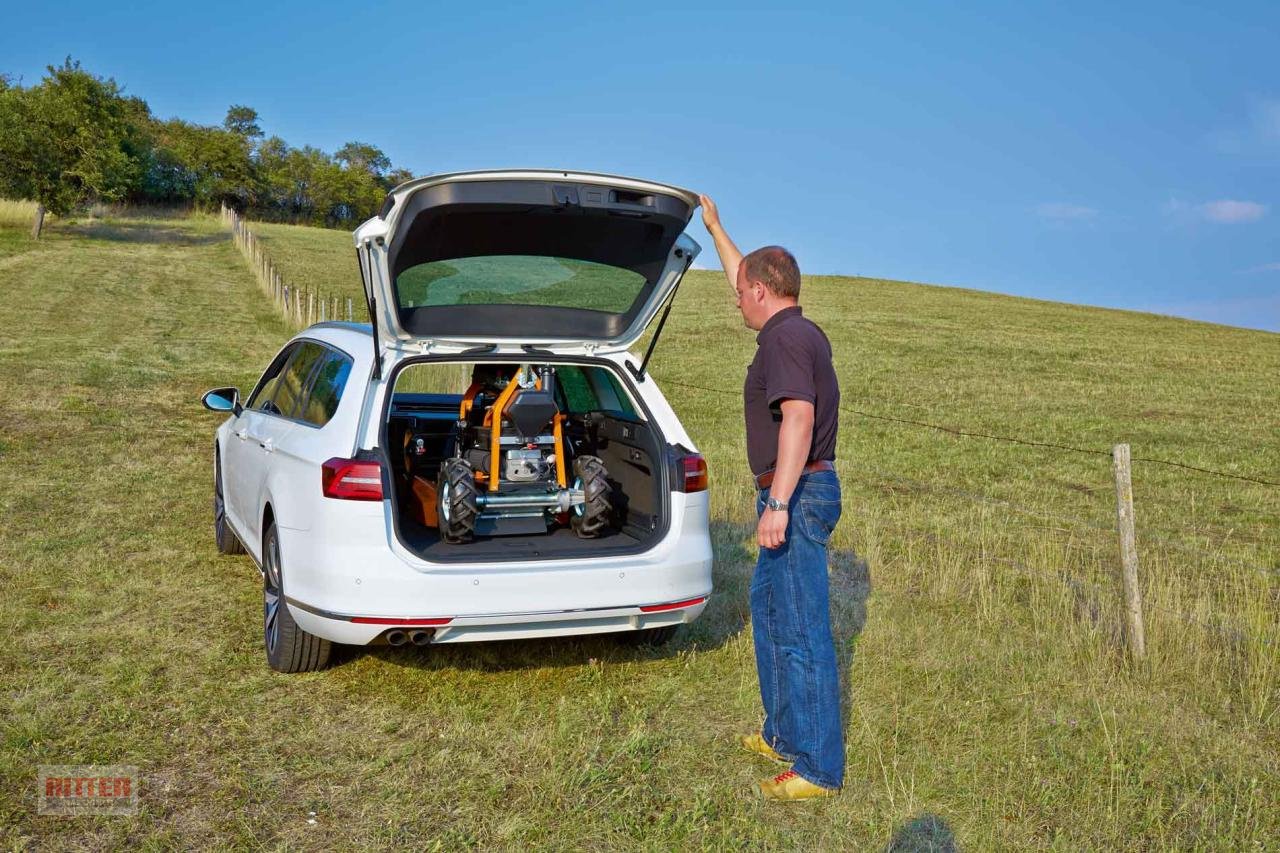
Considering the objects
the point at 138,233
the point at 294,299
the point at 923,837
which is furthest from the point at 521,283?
the point at 138,233

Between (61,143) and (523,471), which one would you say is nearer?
(523,471)

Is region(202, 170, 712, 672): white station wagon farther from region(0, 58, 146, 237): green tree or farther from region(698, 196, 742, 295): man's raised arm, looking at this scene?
region(0, 58, 146, 237): green tree

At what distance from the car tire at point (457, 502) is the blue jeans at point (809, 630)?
1.50 m

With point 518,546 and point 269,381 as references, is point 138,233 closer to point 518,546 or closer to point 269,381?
point 269,381

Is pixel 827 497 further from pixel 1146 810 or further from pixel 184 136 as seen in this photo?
pixel 184 136

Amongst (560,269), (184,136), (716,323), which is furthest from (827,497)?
(184,136)

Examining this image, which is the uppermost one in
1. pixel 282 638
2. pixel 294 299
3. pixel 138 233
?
pixel 138 233

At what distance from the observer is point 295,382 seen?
6.10 meters

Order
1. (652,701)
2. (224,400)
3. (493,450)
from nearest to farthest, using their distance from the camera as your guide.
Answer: (652,701) → (493,450) → (224,400)

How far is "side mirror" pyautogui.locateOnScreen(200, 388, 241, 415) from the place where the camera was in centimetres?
659

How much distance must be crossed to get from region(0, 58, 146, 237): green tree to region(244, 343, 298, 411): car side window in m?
38.0

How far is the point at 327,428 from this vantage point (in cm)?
494

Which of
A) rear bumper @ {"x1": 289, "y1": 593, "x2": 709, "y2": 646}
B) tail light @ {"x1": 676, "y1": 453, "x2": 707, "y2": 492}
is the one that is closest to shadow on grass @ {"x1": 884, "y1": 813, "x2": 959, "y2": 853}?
rear bumper @ {"x1": 289, "y1": 593, "x2": 709, "y2": 646}

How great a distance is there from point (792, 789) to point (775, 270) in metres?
1.91
